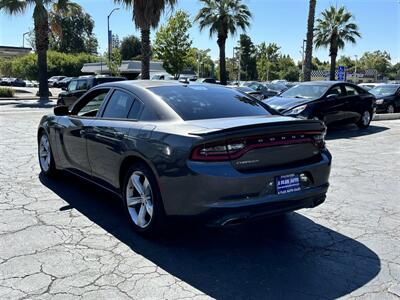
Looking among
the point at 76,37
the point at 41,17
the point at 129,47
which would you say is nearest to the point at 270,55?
the point at 129,47

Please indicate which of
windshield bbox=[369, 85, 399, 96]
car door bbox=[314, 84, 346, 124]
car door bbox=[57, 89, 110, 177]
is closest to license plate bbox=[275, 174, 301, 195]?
car door bbox=[57, 89, 110, 177]

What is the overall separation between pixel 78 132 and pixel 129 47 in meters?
92.8

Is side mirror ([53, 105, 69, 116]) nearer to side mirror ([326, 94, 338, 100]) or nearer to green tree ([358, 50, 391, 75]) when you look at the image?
side mirror ([326, 94, 338, 100])

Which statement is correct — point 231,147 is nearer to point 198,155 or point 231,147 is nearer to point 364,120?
point 198,155

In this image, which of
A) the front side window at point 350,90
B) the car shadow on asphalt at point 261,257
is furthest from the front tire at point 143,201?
the front side window at point 350,90

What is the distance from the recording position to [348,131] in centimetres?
1293

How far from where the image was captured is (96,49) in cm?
11562

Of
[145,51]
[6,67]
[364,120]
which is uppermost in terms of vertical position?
[6,67]

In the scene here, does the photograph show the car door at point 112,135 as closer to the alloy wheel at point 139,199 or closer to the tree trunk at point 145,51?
the alloy wheel at point 139,199

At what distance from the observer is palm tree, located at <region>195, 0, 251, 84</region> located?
116 feet

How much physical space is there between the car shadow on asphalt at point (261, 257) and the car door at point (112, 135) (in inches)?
20.7

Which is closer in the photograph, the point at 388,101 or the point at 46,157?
the point at 46,157

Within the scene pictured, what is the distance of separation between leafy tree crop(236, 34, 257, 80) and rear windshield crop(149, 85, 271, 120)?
8523 centimetres

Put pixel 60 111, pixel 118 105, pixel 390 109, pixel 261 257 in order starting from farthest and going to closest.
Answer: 1. pixel 390 109
2. pixel 60 111
3. pixel 118 105
4. pixel 261 257
